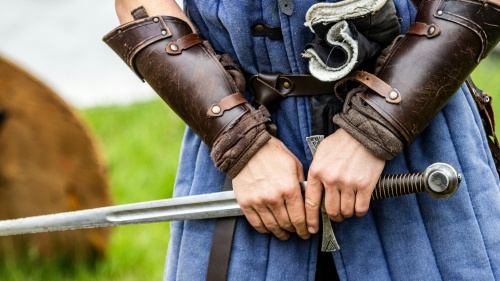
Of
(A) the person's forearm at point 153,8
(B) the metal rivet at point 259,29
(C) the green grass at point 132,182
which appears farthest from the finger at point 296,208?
(C) the green grass at point 132,182

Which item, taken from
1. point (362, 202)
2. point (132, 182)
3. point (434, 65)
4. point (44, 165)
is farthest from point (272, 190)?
point (132, 182)

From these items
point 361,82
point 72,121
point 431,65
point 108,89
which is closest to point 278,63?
point 361,82

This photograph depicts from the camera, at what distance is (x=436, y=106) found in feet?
5.44

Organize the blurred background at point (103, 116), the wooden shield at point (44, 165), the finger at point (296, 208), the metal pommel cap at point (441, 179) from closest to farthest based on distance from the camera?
the metal pommel cap at point (441, 179) < the finger at point (296, 208) < the wooden shield at point (44, 165) < the blurred background at point (103, 116)

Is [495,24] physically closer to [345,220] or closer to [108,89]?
[345,220]

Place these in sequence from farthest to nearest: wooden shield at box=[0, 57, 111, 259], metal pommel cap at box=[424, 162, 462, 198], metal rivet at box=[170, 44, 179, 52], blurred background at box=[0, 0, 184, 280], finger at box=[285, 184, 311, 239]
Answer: blurred background at box=[0, 0, 184, 280] → wooden shield at box=[0, 57, 111, 259] → metal rivet at box=[170, 44, 179, 52] → finger at box=[285, 184, 311, 239] → metal pommel cap at box=[424, 162, 462, 198]

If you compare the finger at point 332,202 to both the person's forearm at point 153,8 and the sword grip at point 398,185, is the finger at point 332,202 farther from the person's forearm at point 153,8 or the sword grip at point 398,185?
the person's forearm at point 153,8

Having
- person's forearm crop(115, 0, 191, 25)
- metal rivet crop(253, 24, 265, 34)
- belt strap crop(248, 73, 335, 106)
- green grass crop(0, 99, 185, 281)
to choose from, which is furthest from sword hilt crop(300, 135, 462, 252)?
green grass crop(0, 99, 185, 281)

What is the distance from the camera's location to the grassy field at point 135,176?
12.1ft

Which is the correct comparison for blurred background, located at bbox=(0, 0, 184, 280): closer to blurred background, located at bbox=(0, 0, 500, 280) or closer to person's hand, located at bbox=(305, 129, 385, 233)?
blurred background, located at bbox=(0, 0, 500, 280)

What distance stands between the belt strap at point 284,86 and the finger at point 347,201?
226 mm

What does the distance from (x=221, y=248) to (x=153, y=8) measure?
526 mm

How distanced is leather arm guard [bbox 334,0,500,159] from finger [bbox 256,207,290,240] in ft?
0.75

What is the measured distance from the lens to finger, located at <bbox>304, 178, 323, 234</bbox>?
5.48 ft
